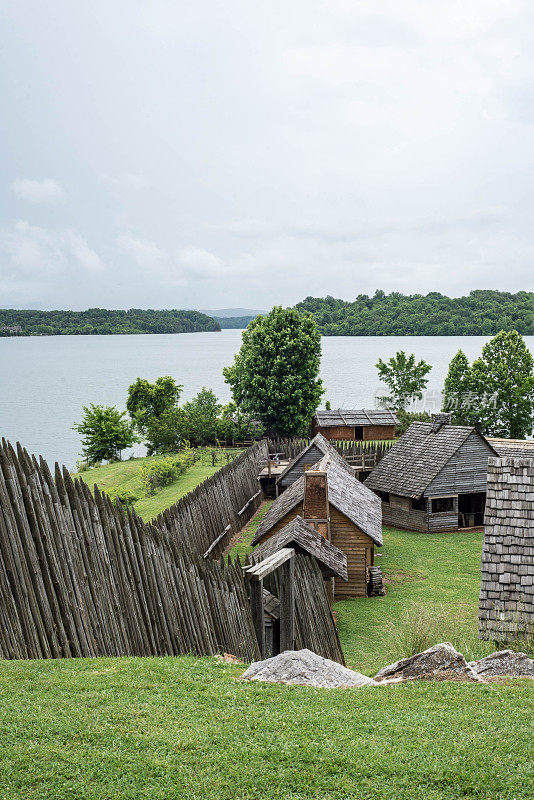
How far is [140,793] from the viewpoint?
425cm

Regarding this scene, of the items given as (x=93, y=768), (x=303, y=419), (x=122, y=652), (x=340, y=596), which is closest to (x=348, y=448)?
(x=303, y=419)

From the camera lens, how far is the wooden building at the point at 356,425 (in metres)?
47.8

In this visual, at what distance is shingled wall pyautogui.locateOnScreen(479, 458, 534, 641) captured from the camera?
10.8 metres

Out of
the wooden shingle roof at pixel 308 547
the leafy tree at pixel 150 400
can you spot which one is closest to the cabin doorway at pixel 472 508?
the wooden shingle roof at pixel 308 547

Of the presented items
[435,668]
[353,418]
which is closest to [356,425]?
[353,418]

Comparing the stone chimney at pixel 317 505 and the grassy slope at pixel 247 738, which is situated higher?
the grassy slope at pixel 247 738

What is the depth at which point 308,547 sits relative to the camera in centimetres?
1565

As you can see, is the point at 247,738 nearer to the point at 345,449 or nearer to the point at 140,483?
the point at 345,449

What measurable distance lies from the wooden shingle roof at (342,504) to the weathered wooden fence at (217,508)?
184cm

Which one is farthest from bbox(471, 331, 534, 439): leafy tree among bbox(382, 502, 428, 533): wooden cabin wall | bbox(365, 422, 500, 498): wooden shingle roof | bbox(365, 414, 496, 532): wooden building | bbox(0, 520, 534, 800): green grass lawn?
bbox(0, 520, 534, 800): green grass lawn

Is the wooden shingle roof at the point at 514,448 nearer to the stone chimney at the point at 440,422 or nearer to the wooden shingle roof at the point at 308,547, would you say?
the stone chimney at the point at 440,422

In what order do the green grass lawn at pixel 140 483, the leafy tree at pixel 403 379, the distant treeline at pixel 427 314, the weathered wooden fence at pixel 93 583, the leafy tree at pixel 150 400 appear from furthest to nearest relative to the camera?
1. the distant treeline at pixel 427 314
2. the leafy tree at pixel 403 379
3. the leafy tree at pixel 150 400
4. the green grass lawn at pixel 140 483
5. the weathered wooden fence at pixel 93 583

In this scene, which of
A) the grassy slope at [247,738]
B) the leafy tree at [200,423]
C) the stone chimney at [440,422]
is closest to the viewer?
the grassy slope at [247,738]

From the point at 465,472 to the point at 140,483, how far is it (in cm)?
1908
